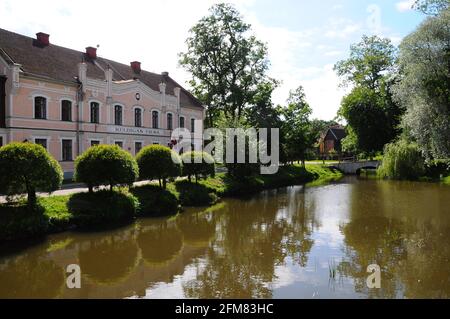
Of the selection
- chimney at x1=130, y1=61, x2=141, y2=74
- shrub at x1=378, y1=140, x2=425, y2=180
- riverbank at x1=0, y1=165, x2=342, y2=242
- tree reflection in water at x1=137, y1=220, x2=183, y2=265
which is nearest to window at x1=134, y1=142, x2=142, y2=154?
riverbank at x1=0, y1=165, x2=342, y2=242

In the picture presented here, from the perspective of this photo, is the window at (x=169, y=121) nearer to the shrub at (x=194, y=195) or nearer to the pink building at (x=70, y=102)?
the pink building at (x=70, y=102)

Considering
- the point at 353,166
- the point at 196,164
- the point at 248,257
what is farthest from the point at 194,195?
the point at 353,166

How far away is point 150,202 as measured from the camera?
57.9 feet

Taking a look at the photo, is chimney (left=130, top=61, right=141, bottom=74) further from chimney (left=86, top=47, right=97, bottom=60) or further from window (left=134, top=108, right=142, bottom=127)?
window (left=134, top=108, right=142, bottom=127)

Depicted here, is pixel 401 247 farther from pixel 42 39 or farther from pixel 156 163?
pixel 42 39

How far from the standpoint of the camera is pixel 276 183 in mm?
31281

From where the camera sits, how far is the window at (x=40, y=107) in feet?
74.0

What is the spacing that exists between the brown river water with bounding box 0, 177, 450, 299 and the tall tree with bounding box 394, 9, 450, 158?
5.97 meters

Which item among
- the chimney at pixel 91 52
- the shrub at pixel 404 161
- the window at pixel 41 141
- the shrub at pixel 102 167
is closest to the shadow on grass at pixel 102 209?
the shrub at pixel 102 167

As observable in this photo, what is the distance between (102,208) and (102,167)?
65.5 inches

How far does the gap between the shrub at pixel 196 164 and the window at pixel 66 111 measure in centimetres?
789
